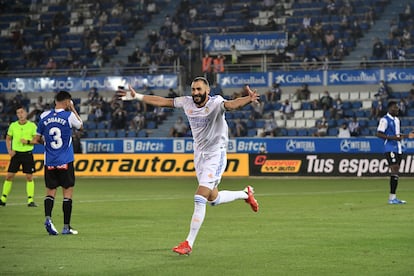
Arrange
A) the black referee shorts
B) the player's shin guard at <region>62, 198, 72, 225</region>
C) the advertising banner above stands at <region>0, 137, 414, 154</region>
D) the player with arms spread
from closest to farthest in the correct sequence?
the player with arms spread → the player's shin guard at <region>62, 198, 72, 225</region> → the black referee shorts → the advertising banner above stands at <region>0, 137, 414, 154</region>

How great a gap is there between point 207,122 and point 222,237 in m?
2.39

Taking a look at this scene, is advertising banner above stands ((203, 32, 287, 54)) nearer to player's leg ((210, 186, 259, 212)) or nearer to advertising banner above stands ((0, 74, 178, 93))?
advertising banner above stands ((0, 74, 178, 93))

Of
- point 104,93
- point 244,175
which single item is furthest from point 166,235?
point 104,93

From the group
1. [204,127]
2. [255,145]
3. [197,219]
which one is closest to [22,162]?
[204,127]

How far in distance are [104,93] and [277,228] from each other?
34.7 meters

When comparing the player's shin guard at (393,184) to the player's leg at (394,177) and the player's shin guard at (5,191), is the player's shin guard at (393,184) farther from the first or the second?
the player's shin guard at (5,191)

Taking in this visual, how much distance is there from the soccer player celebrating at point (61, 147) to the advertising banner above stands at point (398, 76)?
99.5ft

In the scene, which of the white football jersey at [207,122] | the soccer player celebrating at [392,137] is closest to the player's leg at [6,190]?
the soccer player celebrating at [392,137]

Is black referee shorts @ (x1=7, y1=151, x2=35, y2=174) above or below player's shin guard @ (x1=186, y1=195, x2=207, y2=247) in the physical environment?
below

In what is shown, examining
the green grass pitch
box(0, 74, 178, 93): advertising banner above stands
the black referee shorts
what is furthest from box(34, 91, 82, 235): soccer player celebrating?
box(0, 74, 178, 93): advertising banner above stands

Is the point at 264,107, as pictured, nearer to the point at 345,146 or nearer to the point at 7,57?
the point at 345,146

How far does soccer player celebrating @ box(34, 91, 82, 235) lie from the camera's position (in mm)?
15367

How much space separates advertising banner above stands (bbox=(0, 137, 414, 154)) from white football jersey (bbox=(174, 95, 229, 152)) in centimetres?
2453

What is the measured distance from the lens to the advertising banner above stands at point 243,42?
47062 millimetres
